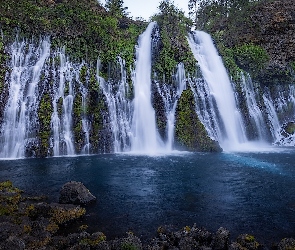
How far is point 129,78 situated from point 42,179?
621 inches

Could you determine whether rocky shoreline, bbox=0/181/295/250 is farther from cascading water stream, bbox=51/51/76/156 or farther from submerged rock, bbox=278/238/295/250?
cascading water stream, bbox=51/51/76/156

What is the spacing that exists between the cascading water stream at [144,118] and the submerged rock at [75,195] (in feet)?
40.5

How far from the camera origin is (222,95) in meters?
29.4

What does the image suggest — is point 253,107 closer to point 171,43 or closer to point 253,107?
point 253,107

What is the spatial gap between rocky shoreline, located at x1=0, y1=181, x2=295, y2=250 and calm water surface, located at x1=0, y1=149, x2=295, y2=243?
614 mm

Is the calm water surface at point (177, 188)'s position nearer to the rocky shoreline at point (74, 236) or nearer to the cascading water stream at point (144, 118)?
the rocky shoreline at point (74, 236)

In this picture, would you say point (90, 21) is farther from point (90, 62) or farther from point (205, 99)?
point (205, 99)

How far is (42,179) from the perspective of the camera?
14.7 m

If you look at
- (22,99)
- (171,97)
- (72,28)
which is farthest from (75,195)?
(72,28)

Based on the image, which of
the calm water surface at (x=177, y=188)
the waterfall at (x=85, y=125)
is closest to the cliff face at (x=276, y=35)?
the calm water surface at (x=177, y=188)

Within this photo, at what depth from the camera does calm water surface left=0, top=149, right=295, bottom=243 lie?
9555mm

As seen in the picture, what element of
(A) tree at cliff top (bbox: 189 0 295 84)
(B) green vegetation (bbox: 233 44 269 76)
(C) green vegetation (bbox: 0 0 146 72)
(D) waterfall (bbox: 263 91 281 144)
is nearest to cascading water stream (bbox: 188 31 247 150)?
(A) tree at cliff top (bbox: 189 0 295 84)

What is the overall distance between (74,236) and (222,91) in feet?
81.5

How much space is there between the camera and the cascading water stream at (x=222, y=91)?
88.9ft
